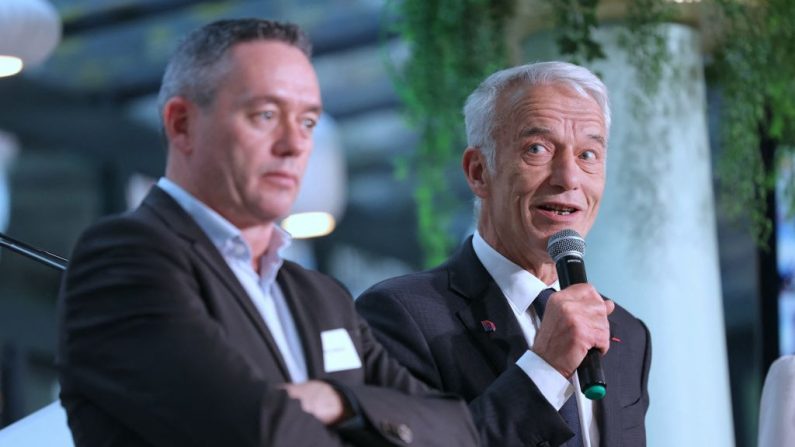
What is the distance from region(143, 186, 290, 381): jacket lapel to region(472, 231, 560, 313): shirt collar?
0.87m

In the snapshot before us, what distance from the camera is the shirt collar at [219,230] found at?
68.9 inches

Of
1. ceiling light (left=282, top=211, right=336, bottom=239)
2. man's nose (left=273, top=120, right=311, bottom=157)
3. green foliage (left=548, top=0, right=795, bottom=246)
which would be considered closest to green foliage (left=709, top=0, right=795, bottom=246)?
green foliage (left=548, top=0, right=795, bottom=246)

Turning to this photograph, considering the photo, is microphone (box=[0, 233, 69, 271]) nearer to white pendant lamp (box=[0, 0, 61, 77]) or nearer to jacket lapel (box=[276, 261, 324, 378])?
jacket lapel (box=[276, 261, 324, 378])

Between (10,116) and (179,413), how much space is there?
9.12m

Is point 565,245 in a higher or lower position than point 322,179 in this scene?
lower

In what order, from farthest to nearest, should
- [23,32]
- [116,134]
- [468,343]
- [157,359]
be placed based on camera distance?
[116,134] → [23,32] → [468,343] → [157,359]

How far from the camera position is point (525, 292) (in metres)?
2.50

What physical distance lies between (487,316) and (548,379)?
0.89ft

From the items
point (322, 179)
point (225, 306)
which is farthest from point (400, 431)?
point (322, 179)

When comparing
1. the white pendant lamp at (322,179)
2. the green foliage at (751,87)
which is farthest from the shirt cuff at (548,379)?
the white pendant lamp at (322,179)

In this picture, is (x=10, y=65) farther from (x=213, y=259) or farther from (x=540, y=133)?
(x=213, y=259)

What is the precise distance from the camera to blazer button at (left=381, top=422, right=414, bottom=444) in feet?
5.50

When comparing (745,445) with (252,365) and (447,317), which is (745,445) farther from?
(252,365)

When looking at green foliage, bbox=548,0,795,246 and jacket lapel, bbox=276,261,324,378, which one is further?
green foliage, bbox=548,0,795,246
